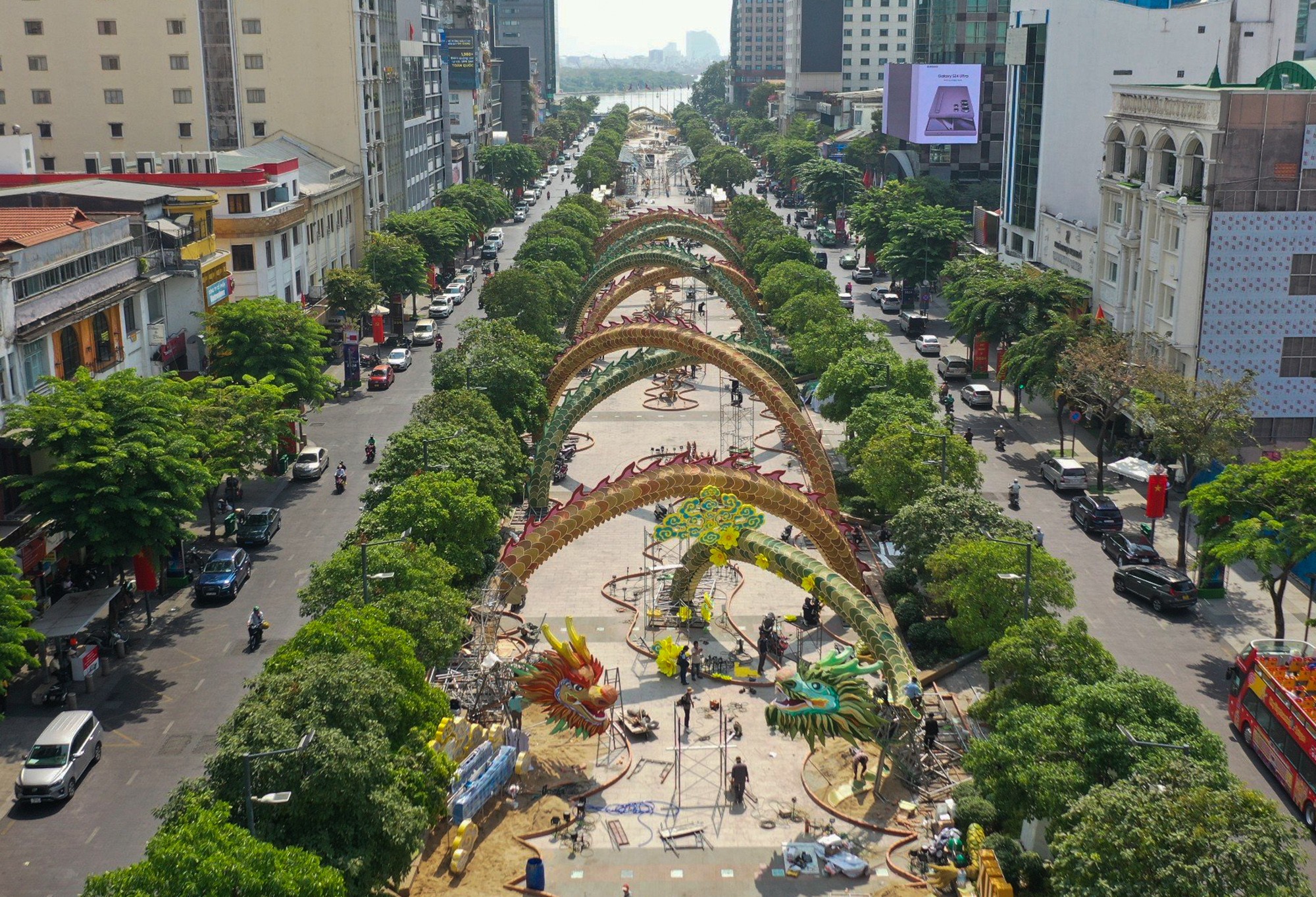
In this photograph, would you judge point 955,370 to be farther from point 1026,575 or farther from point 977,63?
point 977,63

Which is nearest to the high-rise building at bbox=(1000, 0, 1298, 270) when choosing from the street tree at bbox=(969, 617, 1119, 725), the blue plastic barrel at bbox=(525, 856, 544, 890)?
the street tree at bbox=(969, 617, 1119, 725)

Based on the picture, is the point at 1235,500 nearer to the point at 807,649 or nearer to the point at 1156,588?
the point at 1156,588

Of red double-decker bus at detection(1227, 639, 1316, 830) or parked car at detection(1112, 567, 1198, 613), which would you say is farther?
parked car at detection(1112, 567, 1198, 613)

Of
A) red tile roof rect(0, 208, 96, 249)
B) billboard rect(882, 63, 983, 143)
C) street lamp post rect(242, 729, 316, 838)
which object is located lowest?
street lamp post rect(242, 729, 316, 838)

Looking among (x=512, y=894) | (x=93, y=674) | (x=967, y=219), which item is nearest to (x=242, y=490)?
(x=93, y=674)

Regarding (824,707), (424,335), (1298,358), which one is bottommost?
(424,335)

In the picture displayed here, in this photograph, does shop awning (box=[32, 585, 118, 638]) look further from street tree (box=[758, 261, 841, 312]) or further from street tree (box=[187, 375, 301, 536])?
street tree (box=[758, 261, 841, 312])

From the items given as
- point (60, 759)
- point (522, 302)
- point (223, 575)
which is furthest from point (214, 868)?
point (522, 302)
